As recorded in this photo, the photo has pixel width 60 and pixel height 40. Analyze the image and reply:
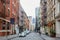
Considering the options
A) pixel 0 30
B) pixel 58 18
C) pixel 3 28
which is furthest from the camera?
pixel 3 28

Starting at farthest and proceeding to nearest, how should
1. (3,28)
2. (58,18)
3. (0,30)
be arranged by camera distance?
(3,28)
(0,30)
(58,18)

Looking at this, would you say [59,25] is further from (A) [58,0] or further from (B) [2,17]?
(B) [2,17]

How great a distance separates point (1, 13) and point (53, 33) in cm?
1646

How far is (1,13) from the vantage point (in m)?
47.9

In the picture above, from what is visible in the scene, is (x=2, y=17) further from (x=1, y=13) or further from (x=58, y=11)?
(x=58, y=11)

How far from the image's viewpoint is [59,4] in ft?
155

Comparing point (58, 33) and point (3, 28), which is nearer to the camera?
point (58, 33)

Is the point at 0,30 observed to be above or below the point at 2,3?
below

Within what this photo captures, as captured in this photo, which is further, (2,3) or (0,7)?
(2,3)

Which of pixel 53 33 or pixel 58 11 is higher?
pixel 58 11

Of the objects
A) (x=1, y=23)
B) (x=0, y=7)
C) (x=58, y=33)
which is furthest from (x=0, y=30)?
(x=58, y=33)

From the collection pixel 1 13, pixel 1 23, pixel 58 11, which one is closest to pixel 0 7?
pixel 1 13

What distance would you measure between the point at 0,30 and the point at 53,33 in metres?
15.3

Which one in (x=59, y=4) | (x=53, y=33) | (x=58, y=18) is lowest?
(x=53, y=33)
